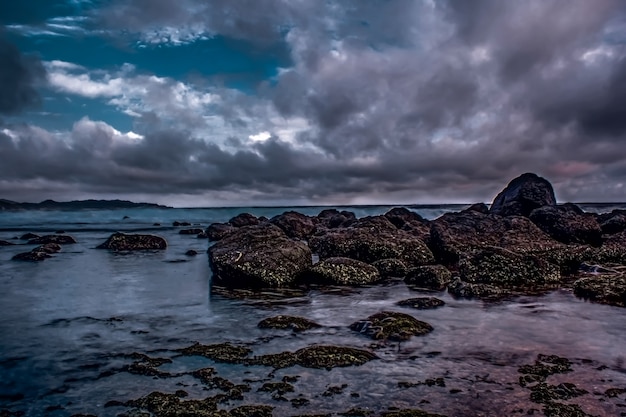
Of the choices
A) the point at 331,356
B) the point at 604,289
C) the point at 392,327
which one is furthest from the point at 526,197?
the point at 331,356

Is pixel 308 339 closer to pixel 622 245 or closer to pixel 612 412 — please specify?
pixel 612 412

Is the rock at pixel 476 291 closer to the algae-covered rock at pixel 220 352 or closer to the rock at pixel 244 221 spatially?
the algae-covered rock at pixel 220 352

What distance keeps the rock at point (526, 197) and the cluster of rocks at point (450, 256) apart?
4.53 metres

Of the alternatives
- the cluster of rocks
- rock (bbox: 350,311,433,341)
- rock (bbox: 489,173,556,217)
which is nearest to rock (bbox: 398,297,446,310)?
the cluster of rocks

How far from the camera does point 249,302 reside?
1351cm

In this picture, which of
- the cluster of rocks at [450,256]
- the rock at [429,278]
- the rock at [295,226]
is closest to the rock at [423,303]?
the cluster of rocks at [450,256]

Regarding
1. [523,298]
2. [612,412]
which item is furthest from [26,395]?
[523,298]

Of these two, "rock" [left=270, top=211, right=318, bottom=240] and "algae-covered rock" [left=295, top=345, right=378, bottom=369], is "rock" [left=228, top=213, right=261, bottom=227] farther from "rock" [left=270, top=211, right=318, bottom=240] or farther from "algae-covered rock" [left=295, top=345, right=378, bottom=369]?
"algae-covered rock" [left=295, top=345, right=378, bottom=369]

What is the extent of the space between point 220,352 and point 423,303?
20.0ft

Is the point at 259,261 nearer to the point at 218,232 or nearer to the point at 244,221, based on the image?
the point at 218,232

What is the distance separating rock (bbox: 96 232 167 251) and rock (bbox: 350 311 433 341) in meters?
23.6

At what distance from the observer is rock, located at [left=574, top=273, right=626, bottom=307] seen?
43.0 feet

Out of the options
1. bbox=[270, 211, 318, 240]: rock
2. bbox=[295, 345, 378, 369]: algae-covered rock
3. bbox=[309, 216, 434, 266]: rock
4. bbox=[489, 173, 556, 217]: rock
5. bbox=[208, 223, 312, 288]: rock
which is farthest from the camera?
bbox=[270, 211, 318, 240]: rock

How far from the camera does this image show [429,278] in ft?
53.4
